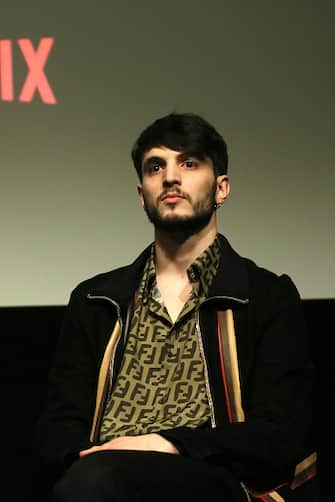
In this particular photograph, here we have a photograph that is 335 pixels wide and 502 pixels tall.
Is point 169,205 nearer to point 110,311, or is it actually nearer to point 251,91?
Answer: point 110,311

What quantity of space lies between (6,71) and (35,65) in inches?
3.1

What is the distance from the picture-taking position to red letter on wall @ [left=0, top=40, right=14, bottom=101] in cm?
237

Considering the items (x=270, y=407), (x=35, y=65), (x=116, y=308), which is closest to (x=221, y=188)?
(x=116, y=308)

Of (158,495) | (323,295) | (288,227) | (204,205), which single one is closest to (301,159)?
(288,227)

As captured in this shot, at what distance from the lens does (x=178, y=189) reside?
1.81 m

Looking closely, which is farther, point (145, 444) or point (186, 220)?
point (186, 220)

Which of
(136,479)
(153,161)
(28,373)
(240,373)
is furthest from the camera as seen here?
(28,373)

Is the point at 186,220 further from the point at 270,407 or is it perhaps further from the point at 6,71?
the point at 6,71

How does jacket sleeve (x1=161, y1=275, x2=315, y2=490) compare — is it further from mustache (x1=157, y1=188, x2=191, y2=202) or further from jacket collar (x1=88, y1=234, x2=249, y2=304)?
mustache (x1=157, y1=188, x2=191, y2=202)

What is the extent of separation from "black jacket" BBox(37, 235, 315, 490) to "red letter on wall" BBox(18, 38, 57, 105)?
663 mm

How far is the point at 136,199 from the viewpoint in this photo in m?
2.42

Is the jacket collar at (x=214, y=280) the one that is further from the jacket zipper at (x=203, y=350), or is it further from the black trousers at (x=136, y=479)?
the black trousers at (x=136, y=479)

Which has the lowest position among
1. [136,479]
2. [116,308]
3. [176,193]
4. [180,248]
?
[136,479]

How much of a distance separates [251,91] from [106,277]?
77 cm
